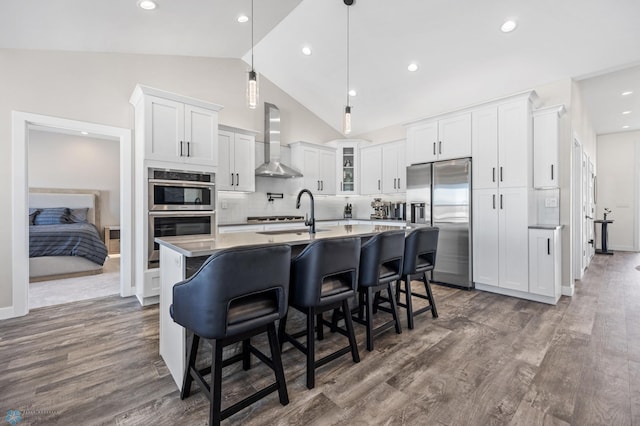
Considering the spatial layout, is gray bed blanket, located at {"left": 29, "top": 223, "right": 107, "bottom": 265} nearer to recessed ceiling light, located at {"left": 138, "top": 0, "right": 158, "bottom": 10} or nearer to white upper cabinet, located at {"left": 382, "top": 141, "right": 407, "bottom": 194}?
recessed ceiling light, located at {"left": 138, "top": 0, "right": 158, "bottom": 10}

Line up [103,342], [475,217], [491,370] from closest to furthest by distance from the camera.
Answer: [491,370] → [103,342] → [475,217]

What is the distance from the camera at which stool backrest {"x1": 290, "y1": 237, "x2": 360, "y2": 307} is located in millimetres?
1820

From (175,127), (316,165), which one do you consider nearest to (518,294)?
(316,165)

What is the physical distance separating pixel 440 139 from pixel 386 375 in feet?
11.4

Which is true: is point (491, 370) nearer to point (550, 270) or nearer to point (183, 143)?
point (550, 270)

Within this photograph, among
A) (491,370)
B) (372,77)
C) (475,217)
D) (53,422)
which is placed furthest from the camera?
(372,77)

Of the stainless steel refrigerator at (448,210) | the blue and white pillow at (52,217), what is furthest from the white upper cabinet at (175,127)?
the blue and white pillow at (52,217)

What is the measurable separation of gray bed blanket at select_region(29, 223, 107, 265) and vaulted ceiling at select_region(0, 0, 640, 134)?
279cm

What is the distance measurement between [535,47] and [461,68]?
2.74 feet

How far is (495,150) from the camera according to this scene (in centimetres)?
385

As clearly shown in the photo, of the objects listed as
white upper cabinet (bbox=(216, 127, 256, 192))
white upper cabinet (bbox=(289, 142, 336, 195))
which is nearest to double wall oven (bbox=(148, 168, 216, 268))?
white upper cabinet (bbox=(216, 127, 256, 192))

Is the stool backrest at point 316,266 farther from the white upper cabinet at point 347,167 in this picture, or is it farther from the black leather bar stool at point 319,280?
the white upper cabinet at point 347,167

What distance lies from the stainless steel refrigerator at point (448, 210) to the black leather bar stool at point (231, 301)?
316 cm

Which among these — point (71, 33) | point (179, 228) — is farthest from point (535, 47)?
point (71, 33)
